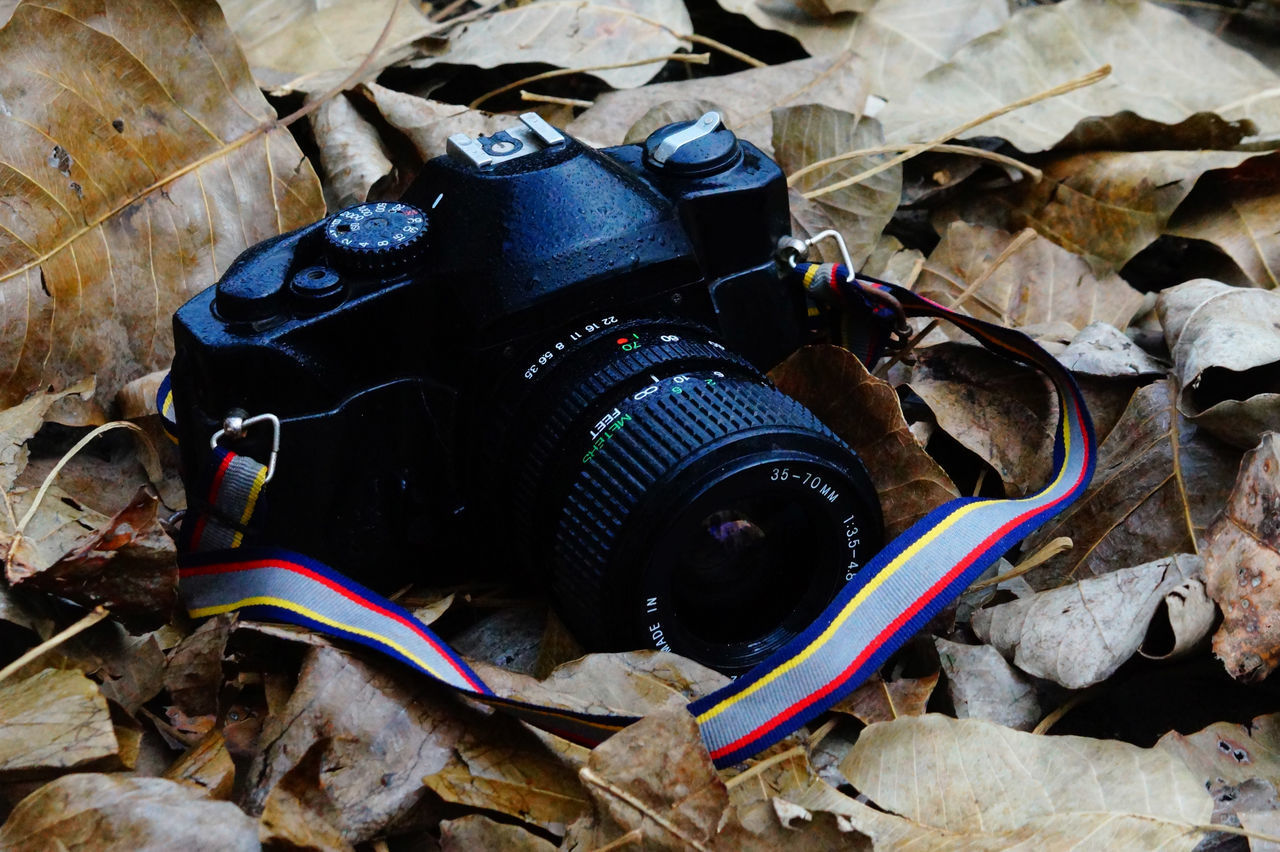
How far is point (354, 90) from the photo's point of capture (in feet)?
4.66

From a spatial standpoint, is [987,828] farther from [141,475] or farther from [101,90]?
[101,90]

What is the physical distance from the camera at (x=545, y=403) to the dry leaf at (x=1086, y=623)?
5.3 inches

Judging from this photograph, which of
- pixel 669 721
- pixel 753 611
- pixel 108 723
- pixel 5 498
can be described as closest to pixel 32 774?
pixel 108 723

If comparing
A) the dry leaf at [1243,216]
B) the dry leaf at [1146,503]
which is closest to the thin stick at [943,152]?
the dry leaf at [1243,216]

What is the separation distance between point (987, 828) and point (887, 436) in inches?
15.0

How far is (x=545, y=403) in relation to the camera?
1.03 metres

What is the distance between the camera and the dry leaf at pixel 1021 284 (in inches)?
54.5

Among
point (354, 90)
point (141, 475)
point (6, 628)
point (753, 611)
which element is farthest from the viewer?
point (354, 90)

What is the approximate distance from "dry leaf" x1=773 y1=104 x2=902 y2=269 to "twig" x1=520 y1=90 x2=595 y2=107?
0.24 metres

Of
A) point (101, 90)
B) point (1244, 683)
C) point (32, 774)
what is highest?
point (101, 90)

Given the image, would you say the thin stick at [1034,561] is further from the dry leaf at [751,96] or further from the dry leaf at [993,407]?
the dry leaf at [751,96]

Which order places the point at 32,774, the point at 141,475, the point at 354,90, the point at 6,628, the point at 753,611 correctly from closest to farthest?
the point at 32,774 → the point at 6,628 → the point at 753,611 → the point at 141,475 → the point at 354,90

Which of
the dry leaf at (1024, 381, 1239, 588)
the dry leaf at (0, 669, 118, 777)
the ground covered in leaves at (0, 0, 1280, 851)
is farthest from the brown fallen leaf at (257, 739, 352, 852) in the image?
the dry leaf at (1024, 381, 1239, 588)

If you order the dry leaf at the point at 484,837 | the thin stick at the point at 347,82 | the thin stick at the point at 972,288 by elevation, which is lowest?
the thin stick at the point at 972,288
